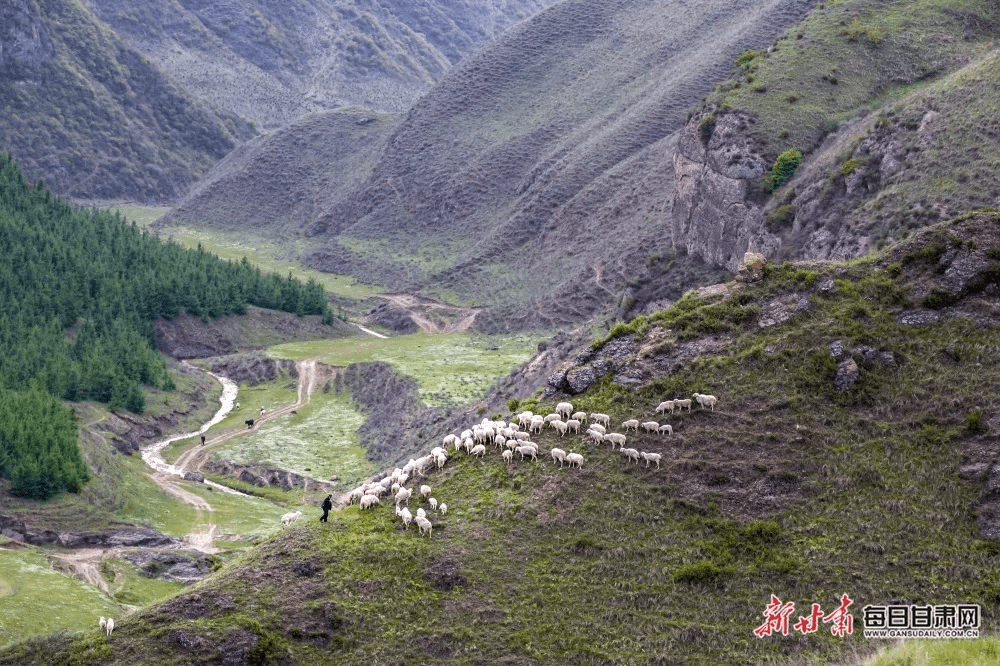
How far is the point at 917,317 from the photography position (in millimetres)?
48656

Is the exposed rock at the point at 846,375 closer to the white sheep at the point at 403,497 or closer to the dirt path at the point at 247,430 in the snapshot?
the white sheep at the point at 403,497

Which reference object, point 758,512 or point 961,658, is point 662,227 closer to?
point 758,512

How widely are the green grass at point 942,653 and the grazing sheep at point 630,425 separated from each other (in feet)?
50.8

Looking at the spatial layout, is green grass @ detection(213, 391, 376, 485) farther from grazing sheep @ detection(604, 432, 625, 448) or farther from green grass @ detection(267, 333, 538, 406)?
grazing sheep @ detection(604, 432, 625, 448)

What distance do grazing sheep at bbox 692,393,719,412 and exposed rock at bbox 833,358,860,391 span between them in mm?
5399

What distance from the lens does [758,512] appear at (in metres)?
43.1

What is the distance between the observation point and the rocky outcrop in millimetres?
99812

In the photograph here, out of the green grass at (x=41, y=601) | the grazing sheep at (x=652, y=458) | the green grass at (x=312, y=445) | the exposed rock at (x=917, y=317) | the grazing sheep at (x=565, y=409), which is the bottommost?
the green grass at (x=312, y=445)

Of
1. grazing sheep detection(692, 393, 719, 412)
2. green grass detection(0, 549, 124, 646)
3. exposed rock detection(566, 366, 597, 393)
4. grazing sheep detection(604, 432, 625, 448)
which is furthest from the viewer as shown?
green grass detection(0, 549, 124, 646)

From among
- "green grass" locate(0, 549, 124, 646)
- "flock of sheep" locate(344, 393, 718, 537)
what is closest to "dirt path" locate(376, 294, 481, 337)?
"green grass" locate(0, 549, 124, 646)

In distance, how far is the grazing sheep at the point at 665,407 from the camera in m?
47.3

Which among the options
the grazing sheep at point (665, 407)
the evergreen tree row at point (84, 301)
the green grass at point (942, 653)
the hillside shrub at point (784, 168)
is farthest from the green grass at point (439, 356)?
the green grass at point (942, 653)

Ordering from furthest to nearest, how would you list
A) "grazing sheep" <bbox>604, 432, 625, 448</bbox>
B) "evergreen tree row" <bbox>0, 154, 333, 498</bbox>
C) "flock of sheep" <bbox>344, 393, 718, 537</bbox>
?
"evergreen tree row" <bbox>0, 154, 333, 498</bbox> → "grazing sheep" <bbox>604, 432, 625, 448</bbox> → "flock of sheep" <bbox>344, 393, 718, 537</bbox>

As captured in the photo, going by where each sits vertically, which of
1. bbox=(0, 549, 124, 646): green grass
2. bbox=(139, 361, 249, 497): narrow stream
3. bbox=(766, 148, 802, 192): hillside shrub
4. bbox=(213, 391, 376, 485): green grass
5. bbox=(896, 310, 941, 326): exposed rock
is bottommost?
bbox=(139, 361, 249, 497): narrow stream
